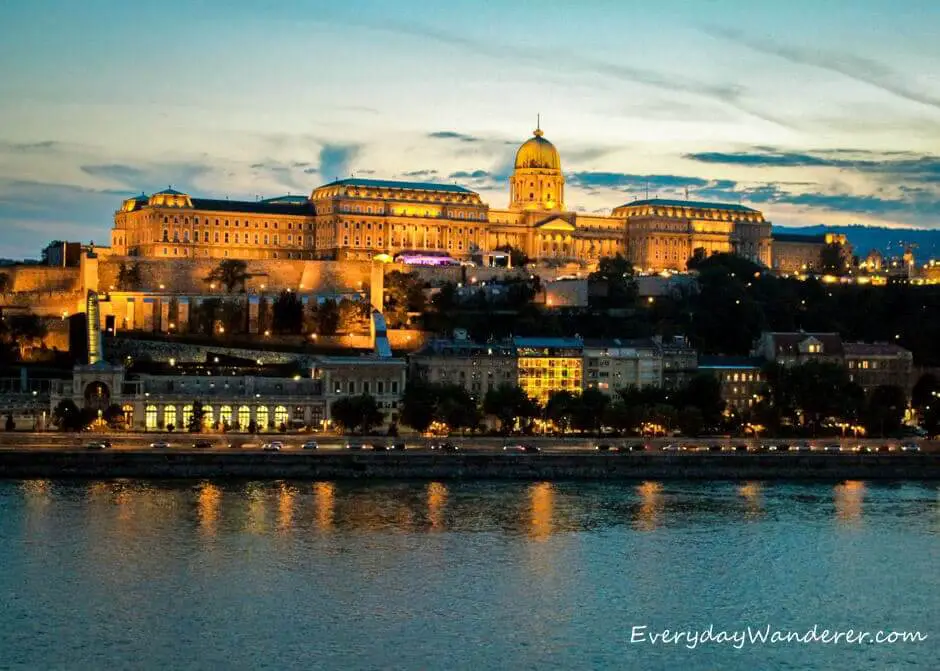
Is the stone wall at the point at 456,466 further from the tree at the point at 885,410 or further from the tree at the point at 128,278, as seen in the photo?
the tree at the point at 128,278

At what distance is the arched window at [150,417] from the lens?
44.0 metres

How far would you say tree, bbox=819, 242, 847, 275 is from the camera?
→ 80812mm

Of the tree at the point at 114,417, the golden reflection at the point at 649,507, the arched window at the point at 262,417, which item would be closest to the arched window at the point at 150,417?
the tree at the point at 114,417

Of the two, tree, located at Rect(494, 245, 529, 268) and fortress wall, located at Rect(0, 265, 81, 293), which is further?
tree, located at Rect(494, 245, 529, 268)

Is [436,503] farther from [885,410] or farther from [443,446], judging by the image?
[885,410]

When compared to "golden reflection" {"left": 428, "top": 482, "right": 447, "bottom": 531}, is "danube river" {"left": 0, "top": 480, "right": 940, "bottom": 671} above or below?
below

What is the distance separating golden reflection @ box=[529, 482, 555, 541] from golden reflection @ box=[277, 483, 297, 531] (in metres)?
4.53

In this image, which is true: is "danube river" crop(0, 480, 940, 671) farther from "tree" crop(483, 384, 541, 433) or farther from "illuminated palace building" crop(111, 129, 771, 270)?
"illuminated palace building" crop(111, 129, 771, 270)

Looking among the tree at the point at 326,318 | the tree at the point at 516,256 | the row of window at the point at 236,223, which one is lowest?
the tree at the point at 326,318

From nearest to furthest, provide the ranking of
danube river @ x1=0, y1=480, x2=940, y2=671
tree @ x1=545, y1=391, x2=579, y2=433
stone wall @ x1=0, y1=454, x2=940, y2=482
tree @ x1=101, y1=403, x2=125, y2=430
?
danube river @ x1=0, y1=480, x2=940, y2=671 < stone wall @ x1=0, y1=454, x2=940, y2=482 < tree @ x1=101, y1=403, x2=125, y2=430 < tree @ x1=545, y1=391, x2=579, y2=433

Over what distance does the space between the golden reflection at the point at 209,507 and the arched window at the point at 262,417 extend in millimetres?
7604

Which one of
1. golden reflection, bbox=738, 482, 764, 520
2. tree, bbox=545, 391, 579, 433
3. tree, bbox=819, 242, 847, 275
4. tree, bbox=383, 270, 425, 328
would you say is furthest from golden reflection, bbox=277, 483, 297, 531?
tree, bbox=819, 242, 847, 275

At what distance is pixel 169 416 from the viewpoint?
1743 inches

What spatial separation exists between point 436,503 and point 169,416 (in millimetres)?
12005
